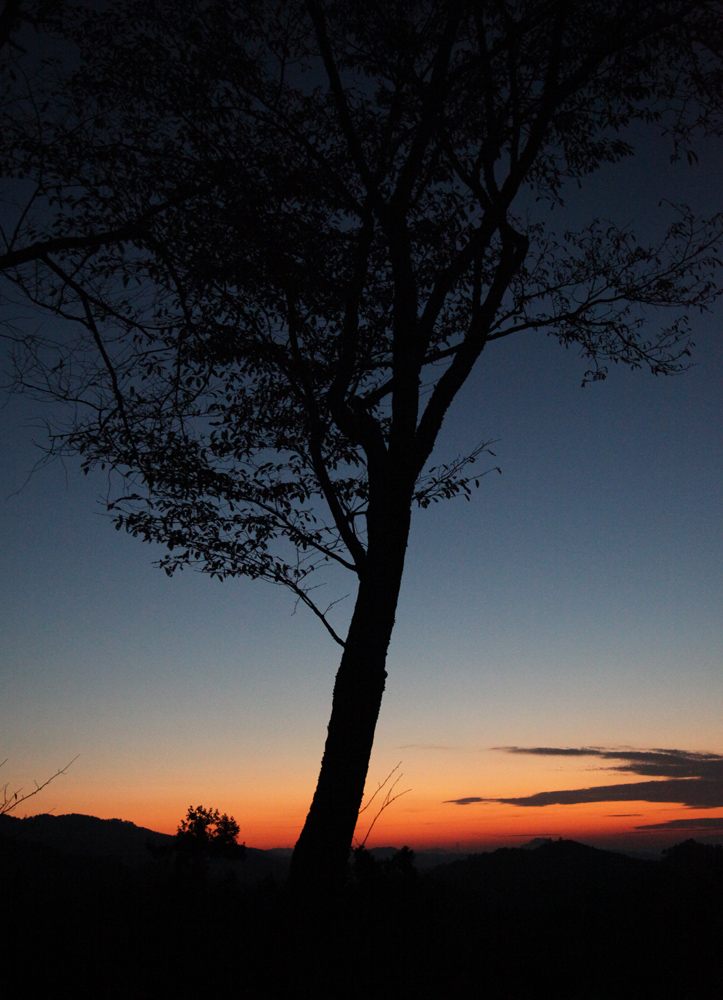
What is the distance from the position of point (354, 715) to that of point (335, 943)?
2.43 metres

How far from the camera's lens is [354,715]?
29.7 feet

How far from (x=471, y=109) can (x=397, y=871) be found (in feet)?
40.3

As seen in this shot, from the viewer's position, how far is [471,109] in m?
11.5

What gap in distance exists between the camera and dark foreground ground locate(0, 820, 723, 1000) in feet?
23.1

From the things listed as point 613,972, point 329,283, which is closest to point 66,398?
point 329,283

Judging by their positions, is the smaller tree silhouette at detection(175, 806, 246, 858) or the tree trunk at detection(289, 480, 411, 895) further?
the smaller tree silhouette at detection(175, 806, 246, 858)

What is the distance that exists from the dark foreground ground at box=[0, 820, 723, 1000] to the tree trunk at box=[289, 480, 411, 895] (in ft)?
1.45

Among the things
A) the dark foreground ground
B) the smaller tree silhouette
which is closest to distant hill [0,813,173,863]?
the smaller tree silhouette

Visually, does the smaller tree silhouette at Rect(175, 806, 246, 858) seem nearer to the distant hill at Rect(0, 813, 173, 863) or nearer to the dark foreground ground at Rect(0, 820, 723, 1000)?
the dark foreground ground at Rect(0, 820, 723, 1000)

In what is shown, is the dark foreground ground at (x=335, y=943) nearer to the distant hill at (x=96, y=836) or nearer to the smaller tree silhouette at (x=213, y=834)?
the smaller tree silhouette at (x=213, y=834)

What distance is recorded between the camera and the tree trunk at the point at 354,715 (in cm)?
858

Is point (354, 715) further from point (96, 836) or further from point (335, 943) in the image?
point (96, 836)

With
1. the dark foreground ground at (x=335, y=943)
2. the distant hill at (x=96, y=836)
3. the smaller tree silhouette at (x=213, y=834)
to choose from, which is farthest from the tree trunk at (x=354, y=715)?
the distant hill at (x=96, y=836)

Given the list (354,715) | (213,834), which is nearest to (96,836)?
(213,834)
